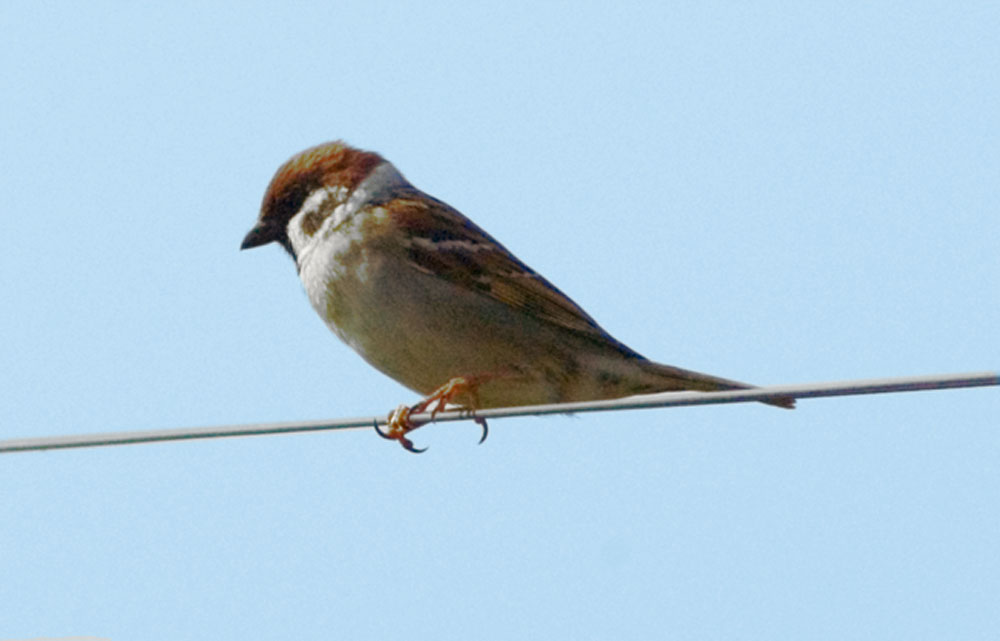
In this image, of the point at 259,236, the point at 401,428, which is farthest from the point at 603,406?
the point at 259,236

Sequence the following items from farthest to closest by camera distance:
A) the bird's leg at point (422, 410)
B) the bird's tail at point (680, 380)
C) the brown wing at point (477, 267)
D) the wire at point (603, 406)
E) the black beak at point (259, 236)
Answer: the black beak at point (259, 236)
the brown wing at point (477, 267)
the bird's tail at point (680, 380)
the bird's leg at point (422, 410)
the wire at point (603, 406)

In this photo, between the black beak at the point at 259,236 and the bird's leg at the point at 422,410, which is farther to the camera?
the black beak at the point at 259,236

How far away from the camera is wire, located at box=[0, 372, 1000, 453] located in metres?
2.49

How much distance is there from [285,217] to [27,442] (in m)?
2.17

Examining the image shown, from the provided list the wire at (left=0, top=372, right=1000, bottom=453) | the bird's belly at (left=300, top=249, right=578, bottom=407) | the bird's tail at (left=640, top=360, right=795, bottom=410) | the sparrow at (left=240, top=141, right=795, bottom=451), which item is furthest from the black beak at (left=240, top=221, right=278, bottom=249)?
the wire at (left=0, top=372, right=1000, bottom=453)

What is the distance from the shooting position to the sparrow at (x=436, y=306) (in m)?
4.60

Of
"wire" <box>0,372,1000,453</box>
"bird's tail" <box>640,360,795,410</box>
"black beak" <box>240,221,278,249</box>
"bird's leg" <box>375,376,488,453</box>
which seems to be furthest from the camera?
"black beak" <box>240,221,278,249</box>

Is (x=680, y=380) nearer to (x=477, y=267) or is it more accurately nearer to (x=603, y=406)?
(x=477, y=267)

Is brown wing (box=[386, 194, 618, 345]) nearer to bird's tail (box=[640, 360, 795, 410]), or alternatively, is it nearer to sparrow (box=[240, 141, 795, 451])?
sparrow (box=[240, 141, 795, 451])

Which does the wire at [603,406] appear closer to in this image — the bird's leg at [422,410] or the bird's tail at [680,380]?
the bird's leg at [422,410]

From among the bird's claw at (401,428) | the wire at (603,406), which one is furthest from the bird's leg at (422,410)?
the wire at (603,406)

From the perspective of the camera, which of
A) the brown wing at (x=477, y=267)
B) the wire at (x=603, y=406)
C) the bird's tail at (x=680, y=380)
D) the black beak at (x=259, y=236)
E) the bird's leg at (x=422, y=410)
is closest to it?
the wire at (x=603, y=406)

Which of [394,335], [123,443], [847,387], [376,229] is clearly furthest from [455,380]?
[847,387]

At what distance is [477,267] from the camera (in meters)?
5.01
